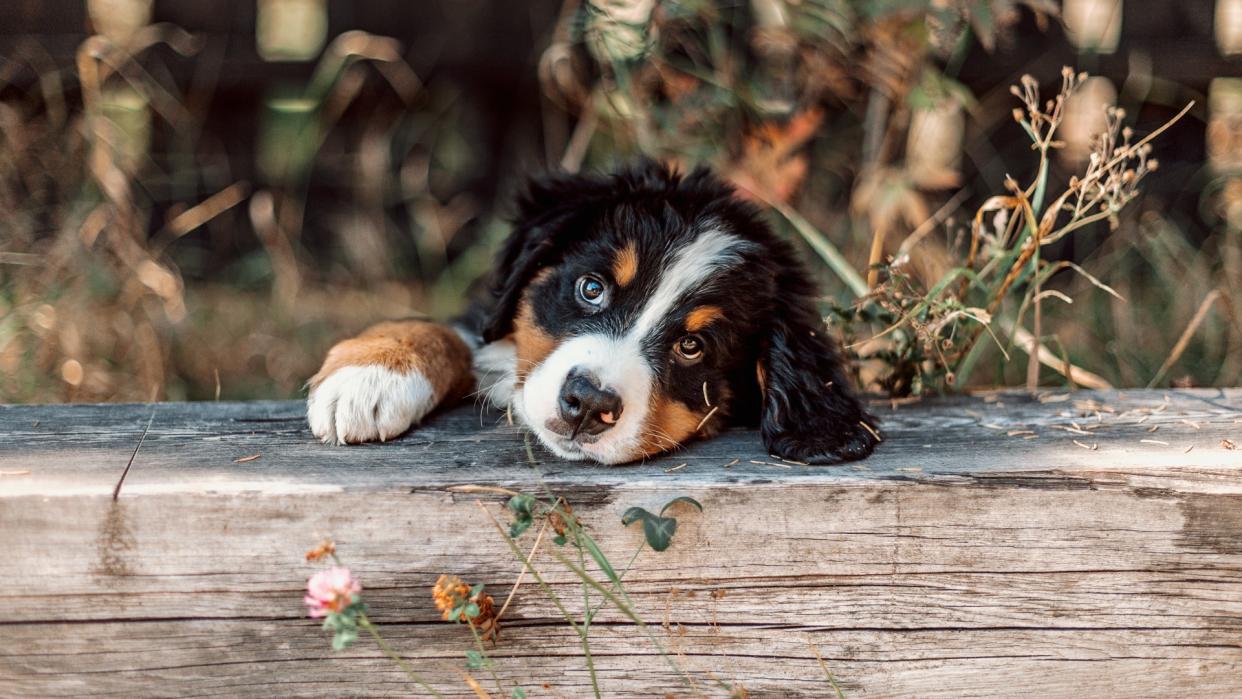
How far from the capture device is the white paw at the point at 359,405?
100.0 inches

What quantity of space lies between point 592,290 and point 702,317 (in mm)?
311

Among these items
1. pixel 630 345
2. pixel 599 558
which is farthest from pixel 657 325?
pixel 599 558

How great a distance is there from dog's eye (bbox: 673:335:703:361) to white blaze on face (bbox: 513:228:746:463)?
9cm

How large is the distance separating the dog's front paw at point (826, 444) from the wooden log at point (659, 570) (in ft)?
0.18

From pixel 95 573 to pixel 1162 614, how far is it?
243 centimetres

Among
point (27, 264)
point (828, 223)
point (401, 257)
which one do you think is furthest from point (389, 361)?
point (401, 257)

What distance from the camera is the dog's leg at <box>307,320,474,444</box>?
8.36 feet

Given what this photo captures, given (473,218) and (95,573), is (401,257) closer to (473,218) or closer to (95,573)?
(473,218)

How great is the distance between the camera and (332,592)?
75.5 inches

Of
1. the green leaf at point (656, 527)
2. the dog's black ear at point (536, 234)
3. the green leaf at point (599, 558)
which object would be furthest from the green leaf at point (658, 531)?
the dog's black ear at point (536, 234)

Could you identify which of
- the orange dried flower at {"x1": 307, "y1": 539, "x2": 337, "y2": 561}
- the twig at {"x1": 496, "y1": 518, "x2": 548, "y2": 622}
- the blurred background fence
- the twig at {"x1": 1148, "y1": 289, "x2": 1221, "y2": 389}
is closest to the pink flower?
the orange dried flower at {"x1": 307, "y1": 539, "x2": 337, "y2": 561}

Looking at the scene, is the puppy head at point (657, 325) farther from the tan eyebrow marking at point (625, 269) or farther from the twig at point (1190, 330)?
the twig at point (1190, 330)

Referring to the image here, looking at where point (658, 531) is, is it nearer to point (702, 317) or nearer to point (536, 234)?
point (702, 317)

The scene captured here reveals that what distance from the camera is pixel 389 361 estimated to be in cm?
266
